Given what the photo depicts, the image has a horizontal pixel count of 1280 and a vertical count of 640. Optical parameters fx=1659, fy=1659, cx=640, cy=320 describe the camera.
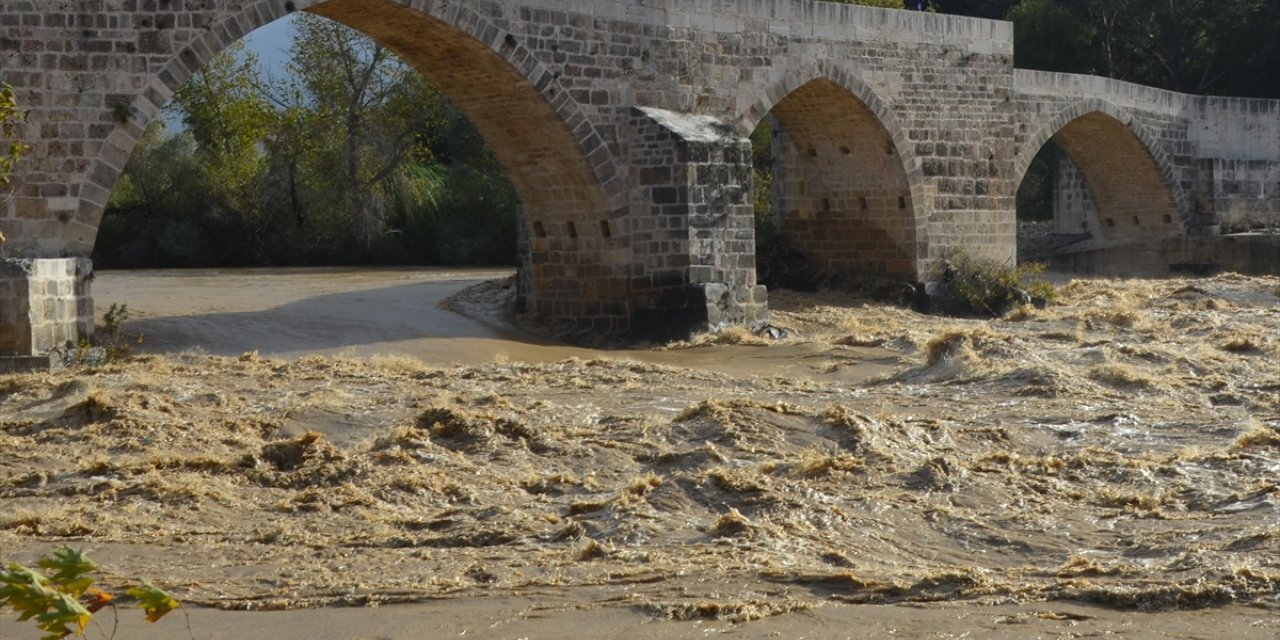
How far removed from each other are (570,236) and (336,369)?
3867 mm

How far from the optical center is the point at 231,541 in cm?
651

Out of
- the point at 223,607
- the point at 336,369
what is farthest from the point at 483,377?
the point at 223,607

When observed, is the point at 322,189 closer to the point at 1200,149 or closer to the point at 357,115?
the point at 357,115

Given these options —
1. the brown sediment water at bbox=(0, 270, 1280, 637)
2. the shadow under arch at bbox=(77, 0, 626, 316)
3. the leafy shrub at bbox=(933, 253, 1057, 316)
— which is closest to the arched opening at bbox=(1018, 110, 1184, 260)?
the leafy shrub at bbox=(933, 253, 1057, 316)

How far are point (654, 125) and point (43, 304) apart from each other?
5.50 m

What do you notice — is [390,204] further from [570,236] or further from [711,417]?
[711,417]

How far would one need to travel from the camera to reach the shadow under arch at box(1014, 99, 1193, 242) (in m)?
22.1

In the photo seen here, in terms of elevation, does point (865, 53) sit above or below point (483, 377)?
above

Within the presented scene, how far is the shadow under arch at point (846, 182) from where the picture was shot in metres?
16.9

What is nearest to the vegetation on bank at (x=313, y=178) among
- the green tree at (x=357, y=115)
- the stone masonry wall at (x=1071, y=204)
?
the green tree at (x=357, y=115)

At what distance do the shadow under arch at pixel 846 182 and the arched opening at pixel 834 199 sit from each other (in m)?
0.01

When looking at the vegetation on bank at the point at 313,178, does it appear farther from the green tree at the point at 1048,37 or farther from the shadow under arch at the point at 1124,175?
the green tree at the point at 1048,37

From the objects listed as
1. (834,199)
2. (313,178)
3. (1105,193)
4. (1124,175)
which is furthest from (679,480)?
(313,178)

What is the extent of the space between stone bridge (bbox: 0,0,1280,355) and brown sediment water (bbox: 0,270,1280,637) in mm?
1281
